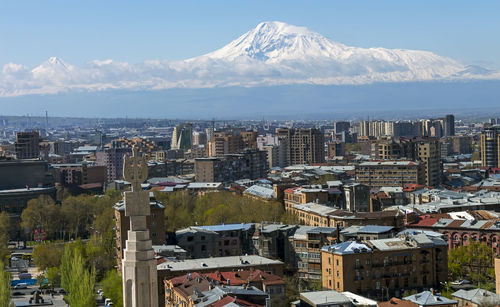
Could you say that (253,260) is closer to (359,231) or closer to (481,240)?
(359,231)

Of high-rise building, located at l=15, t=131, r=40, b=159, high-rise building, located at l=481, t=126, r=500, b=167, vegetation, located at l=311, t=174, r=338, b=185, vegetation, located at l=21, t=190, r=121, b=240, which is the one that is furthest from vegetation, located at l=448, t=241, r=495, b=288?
high-rise building, located at l=15, t=131, r=40, b=159

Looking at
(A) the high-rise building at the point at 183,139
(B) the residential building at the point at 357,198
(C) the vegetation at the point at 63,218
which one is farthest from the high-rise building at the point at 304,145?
(C) the vegetation at the point at 63,218

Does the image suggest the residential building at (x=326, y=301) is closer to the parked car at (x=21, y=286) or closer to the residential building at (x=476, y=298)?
the residential building at (x=476, y=298)

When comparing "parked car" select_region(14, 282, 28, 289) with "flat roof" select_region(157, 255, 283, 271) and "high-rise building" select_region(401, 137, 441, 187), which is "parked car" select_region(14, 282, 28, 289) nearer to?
"flat roof" select_region(157, 255, 283, 271)

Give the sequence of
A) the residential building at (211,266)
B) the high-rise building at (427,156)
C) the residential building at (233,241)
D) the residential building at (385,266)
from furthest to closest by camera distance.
→ the high-rise building at (427,156) < the residential building at (233,241) < the residential building at (385,266) < the residential building at (211,266)

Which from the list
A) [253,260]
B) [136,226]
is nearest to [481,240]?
[253,260]

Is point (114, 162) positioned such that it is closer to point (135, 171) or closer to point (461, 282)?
point (461, 282)
